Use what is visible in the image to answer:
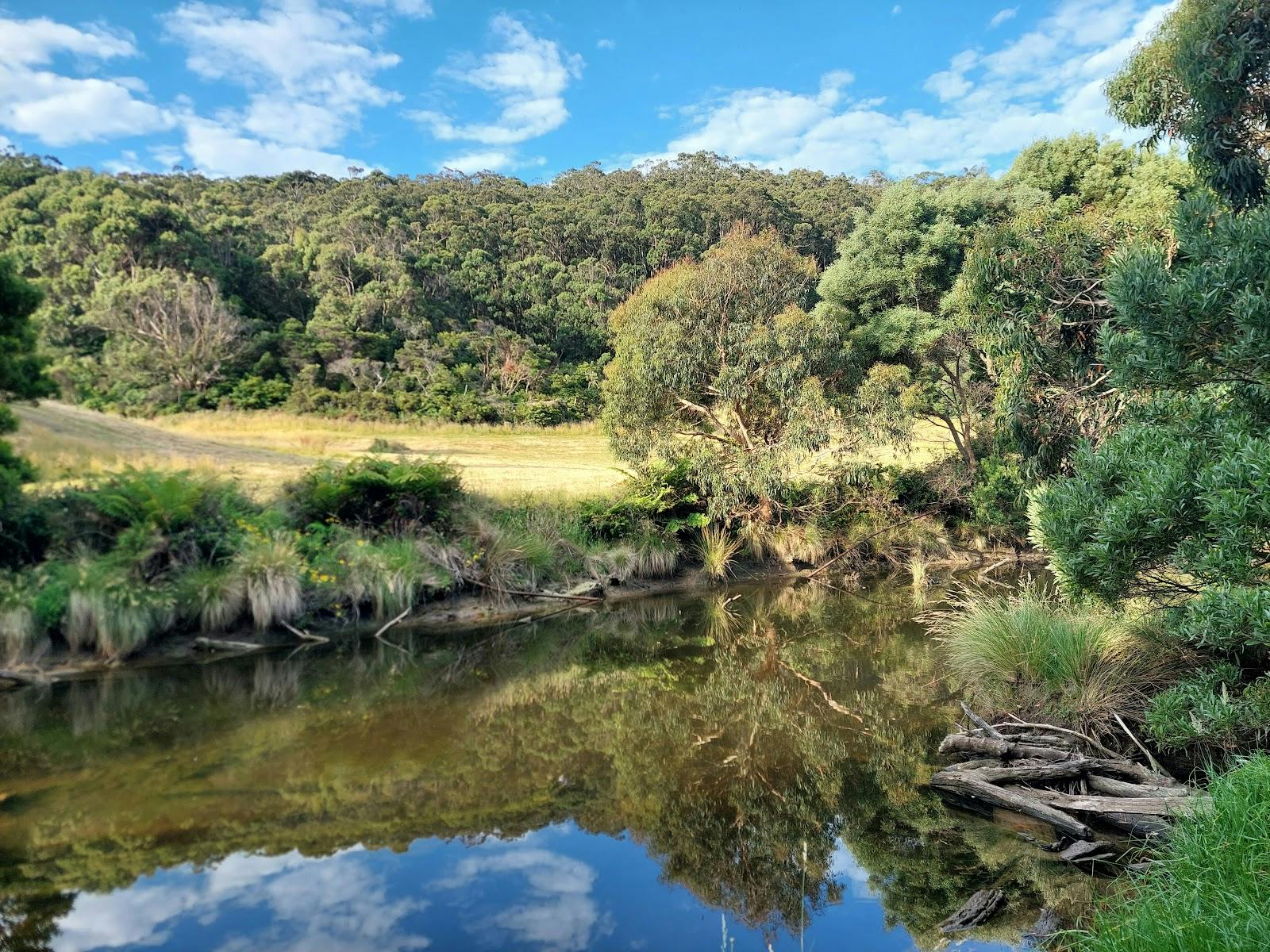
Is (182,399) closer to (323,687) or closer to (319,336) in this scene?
(319,336)

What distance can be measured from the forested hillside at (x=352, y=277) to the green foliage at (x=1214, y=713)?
116ft

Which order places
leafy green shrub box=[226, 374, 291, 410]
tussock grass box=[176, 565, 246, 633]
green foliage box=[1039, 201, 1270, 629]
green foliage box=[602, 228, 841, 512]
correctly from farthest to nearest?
leafy green shrub box=[226, 374, 291, 410] < green foliage box=[602, 228, 841, 512] < tussock grass box=[176, 565, 246, 633] < green foliage box=[1039, 201, 1270, 629]

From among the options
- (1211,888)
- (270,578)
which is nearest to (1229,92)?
(1211,888)

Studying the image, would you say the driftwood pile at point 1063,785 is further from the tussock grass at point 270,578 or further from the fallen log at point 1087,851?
the tussock grass at point 270,578

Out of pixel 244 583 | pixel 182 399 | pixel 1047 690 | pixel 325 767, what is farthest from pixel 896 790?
pixel 182 399

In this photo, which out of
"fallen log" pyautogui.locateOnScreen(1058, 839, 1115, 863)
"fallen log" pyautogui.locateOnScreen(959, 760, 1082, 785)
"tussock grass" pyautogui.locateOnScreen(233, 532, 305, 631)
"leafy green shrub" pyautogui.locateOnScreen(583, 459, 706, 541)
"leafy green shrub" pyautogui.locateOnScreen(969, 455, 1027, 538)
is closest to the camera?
"fallen log" pyautogui.locateOnScreen(1058, 839, 1115, 863)

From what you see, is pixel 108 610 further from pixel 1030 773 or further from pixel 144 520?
pixel 1030 773

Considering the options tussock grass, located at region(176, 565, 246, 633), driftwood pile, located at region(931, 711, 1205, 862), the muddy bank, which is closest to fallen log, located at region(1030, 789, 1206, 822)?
driftwood pile, located at region(931, 711, 1205, 862)

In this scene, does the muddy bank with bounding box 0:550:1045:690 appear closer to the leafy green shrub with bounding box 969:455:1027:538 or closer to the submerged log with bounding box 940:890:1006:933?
the leafy green shrub with bounding box 969:455:1027:538

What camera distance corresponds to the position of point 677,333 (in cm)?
1791

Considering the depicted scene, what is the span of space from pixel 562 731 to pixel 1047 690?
17.2 ft

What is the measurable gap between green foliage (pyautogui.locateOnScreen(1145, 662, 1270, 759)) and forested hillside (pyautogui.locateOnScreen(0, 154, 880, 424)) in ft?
116

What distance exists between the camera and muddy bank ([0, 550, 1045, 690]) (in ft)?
36.2

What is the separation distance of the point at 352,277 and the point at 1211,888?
5129cm
